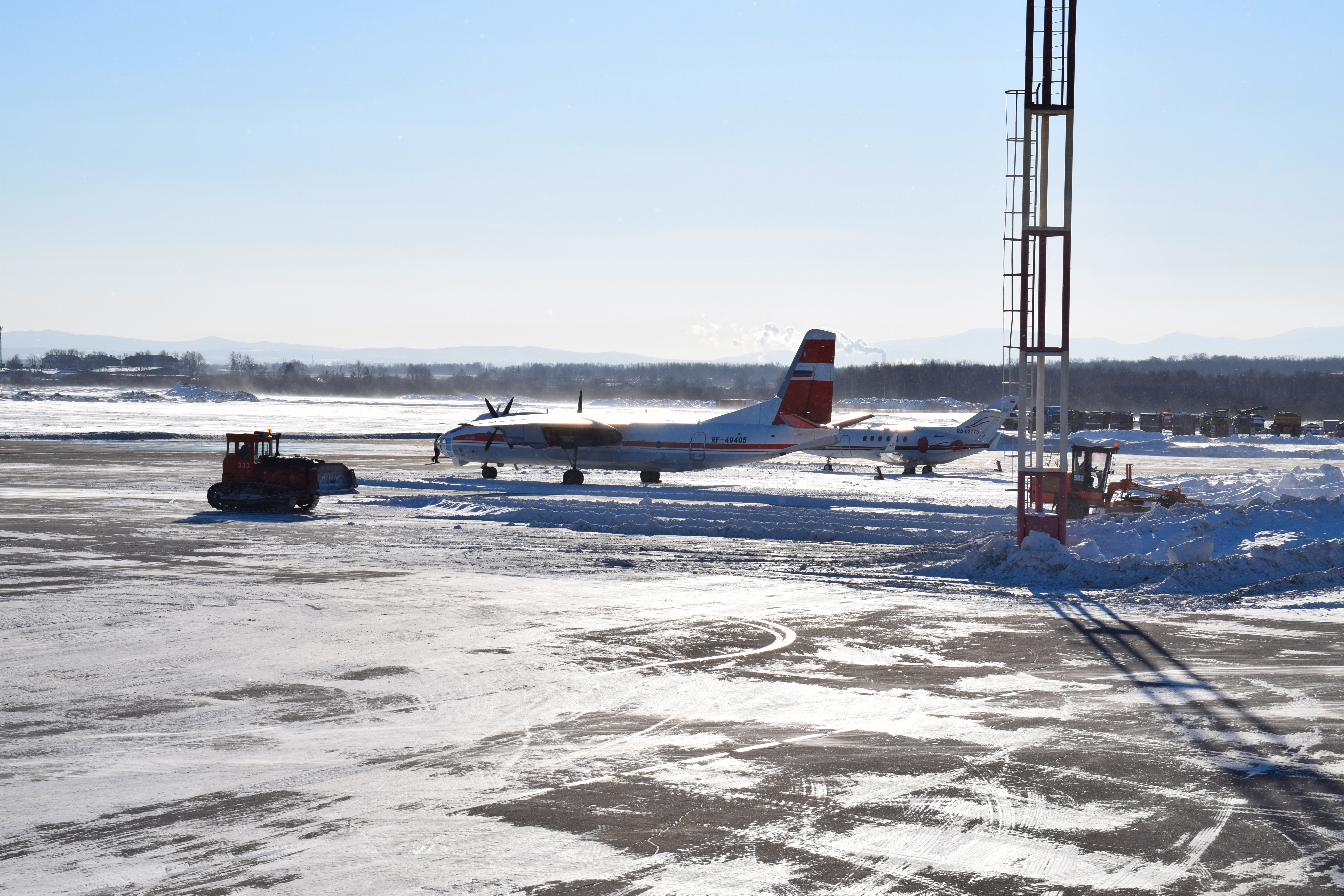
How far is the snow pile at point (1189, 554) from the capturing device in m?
21.6

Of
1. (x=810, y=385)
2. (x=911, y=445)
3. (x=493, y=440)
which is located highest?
(x=810, y=385)

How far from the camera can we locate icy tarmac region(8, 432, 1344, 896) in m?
8.16

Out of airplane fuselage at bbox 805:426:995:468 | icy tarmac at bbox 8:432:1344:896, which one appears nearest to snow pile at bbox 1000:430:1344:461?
airplane fuselage at bbox 805:426:995:468

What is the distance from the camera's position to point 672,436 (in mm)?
46406

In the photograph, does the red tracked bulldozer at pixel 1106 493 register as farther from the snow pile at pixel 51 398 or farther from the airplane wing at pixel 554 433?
the snow pile at pixel 51 398

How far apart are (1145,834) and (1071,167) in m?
17.9

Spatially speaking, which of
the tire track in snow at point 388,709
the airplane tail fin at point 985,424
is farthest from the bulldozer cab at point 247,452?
the airplane tail fin at point 985,424

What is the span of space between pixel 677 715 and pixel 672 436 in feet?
113

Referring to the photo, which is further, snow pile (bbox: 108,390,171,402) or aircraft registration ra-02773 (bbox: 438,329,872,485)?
snow pile (bbox: 108,390,171,402)

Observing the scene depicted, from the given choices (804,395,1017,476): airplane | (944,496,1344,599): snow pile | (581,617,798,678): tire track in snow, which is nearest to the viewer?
(581,617,798,678): tire track in snow

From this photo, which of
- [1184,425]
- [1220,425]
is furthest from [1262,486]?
[1184,425]

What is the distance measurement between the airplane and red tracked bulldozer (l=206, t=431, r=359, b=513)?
28.6 meters

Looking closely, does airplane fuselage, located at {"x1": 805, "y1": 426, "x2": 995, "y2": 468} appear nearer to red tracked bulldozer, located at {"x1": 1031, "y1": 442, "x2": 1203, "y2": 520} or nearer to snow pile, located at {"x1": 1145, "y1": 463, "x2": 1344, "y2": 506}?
snow pile, located at {"x1": 1145, "y1": 463, "x2": 1344, "y2": 506}

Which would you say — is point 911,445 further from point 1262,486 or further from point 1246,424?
point 1246,424
